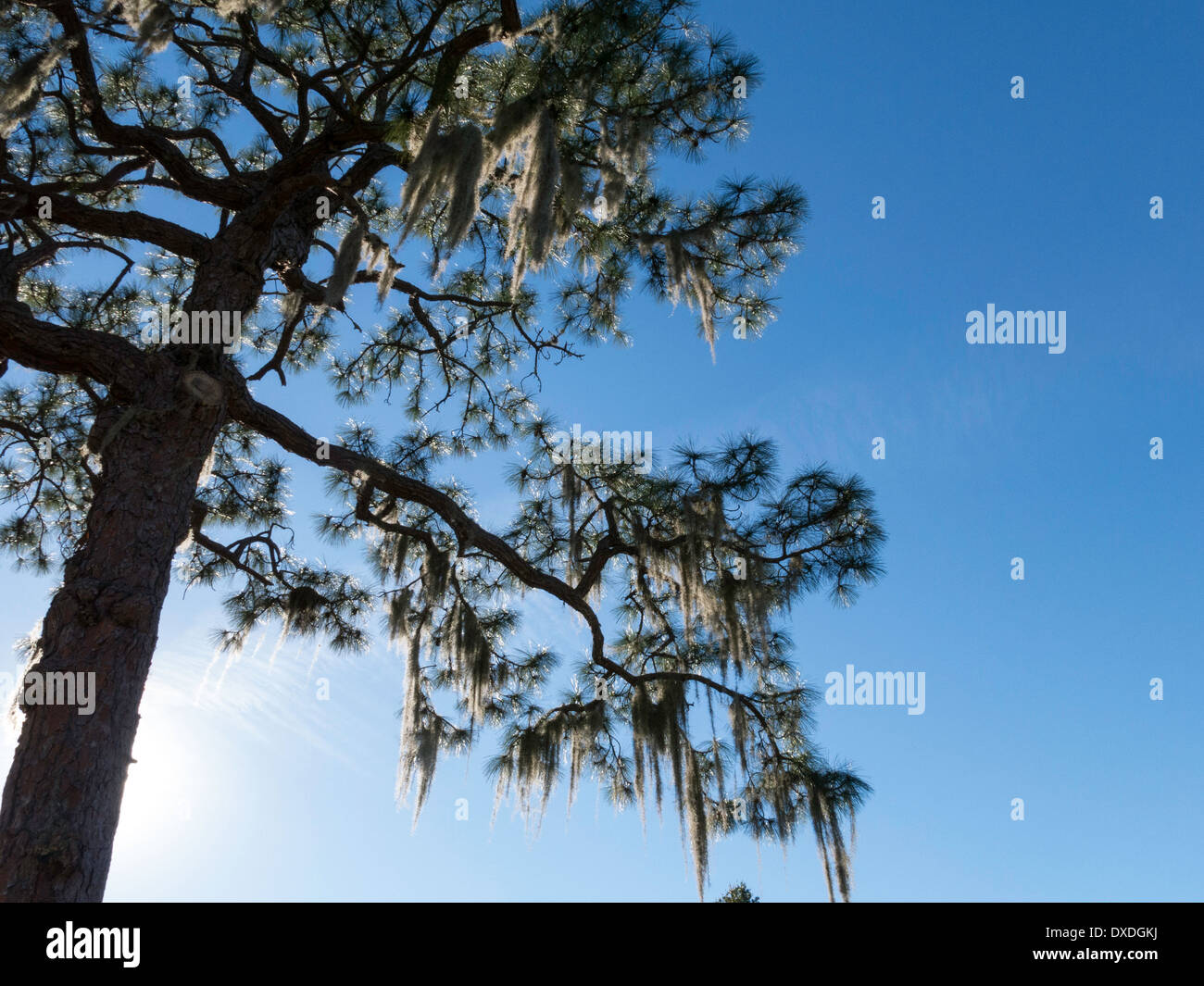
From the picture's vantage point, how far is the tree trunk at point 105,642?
8.34ft

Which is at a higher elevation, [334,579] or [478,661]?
[334,579]

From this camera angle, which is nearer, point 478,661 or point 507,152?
point 507,152

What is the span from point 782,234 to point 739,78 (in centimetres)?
78

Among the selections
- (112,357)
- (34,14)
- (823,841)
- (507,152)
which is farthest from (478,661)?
(34,14)

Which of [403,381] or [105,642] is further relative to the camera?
[403,381]

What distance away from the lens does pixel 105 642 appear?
2.90 meters

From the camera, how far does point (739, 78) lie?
3.91 meters

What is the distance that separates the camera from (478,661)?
181 inches

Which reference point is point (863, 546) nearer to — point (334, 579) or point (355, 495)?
point (355, 495)

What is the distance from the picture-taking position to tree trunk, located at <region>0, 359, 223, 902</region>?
8.34 feet
